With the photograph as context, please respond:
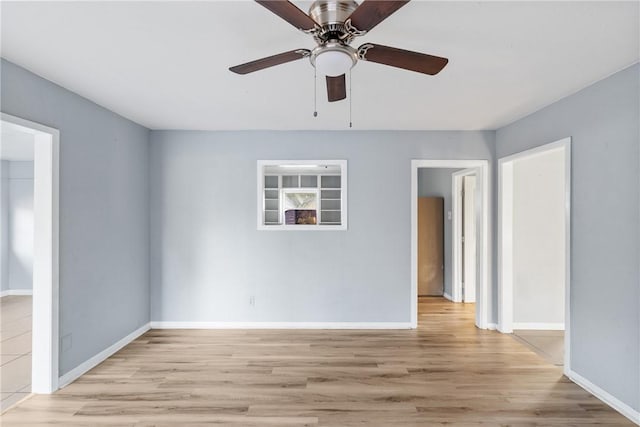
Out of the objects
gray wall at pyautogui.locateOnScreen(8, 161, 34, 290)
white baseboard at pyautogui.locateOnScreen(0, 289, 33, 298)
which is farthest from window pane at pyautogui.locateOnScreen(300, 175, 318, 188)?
white baseboard at pyautogui.locateOnScreen(0, 289, 33, 298)

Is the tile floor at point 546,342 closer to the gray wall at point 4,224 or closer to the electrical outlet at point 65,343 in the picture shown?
the electrical outlet at point 65,343

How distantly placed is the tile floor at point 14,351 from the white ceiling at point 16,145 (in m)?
2.25

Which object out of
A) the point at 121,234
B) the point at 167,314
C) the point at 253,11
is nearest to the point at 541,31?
the point at 253,11

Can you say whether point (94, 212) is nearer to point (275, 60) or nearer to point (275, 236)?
point (275, 236)

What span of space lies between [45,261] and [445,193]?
5.34 metres

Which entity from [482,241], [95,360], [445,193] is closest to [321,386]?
[95,360]

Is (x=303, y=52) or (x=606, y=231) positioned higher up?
(x=303, y=52)

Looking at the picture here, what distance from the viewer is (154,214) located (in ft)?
13.9

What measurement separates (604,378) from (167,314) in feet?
14.0

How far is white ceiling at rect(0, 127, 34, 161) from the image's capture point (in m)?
4.20

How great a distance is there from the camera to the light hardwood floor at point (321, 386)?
238cm

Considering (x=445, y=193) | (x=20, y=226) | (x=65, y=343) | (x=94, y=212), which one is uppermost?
(x=445, y=193)

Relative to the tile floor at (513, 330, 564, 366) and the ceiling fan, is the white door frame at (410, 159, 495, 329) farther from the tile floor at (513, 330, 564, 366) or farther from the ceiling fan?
the ceiling fan

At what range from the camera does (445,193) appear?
5879 millimetres
